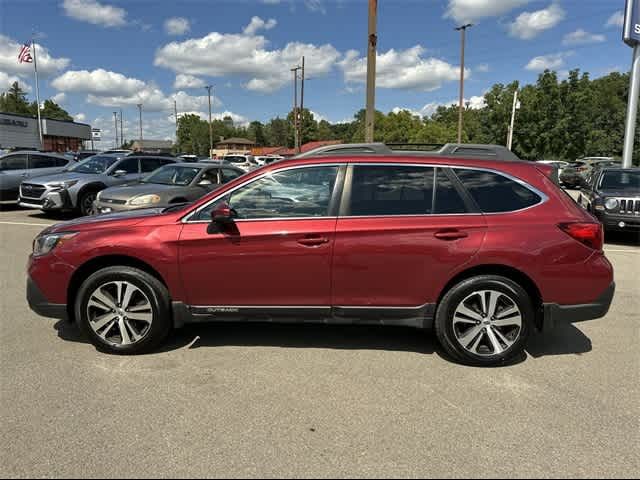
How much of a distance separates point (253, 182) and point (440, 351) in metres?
2.16

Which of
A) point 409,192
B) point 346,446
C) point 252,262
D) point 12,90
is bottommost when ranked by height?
point 346,446

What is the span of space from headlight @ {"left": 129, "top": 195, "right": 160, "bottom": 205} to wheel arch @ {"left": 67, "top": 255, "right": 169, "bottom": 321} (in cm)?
498

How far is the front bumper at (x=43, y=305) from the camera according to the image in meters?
3.86

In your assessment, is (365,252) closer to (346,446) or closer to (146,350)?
(346,446)

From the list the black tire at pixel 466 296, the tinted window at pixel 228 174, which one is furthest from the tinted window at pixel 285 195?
the tinted window at pixel 228 174

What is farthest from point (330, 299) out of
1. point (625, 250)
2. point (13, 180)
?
point (13, 180)

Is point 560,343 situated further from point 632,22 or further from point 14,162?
point 632,22

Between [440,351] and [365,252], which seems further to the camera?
[440,351]

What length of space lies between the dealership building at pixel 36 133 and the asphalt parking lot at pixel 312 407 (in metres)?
44.7

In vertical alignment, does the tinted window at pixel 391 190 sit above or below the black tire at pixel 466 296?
above

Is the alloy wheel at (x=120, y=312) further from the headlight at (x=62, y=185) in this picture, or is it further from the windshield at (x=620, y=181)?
the windshield at (x=620, y=181)

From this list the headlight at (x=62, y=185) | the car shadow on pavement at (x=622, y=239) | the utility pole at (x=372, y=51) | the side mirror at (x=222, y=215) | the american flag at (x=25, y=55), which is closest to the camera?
the side mirror at (x=222, y=215)

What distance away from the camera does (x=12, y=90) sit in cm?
9888

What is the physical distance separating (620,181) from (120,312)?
35.7ft
